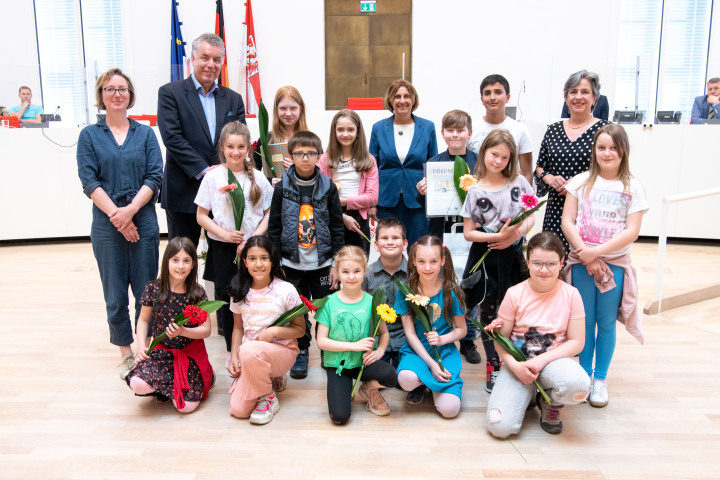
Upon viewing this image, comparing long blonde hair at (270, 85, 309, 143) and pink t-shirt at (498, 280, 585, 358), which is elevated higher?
long blonde hair at (270, 85, 309, 143)

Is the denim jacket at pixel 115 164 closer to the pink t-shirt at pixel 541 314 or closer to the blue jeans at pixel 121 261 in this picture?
the blue jeans at pixel 121 261

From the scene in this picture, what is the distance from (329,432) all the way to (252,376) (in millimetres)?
395

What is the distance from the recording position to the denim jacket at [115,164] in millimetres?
2605

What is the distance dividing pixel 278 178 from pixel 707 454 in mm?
2314

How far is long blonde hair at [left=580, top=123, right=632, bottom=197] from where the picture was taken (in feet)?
7.57

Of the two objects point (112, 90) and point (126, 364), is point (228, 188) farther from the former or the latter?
point (126, 364)

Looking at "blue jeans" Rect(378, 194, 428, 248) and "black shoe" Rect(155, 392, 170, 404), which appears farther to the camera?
"blue jeans" Rect(378, 194, 428, 248)

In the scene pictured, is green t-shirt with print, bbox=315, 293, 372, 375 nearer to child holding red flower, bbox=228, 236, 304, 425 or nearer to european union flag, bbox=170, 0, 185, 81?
child holding red flower, bbox=228, 236, 304, 425

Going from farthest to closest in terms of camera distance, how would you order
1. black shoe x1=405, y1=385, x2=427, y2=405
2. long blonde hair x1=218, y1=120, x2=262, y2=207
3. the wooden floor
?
1. long blonde hair x1=218, y1=120, x2=262, y2=207
2. black shoe x1=405, y1=385, x2=427, y2=405
3. the wooden floor

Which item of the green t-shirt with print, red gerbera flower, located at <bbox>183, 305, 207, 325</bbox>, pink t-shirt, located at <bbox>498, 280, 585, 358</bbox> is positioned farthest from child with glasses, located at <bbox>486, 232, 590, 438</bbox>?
red gerbera flower, located at <bbox>183, 305, 207, 325</bbox>

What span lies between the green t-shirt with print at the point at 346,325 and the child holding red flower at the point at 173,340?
55 centimetres

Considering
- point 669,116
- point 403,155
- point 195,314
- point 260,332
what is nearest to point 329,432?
point 260,332

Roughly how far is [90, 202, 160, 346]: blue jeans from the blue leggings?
2.06 metres

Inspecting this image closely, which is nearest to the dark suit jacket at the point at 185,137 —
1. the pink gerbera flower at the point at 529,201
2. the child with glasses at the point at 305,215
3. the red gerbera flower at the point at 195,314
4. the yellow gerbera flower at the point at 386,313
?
the child with glasses at the point at 305,215
